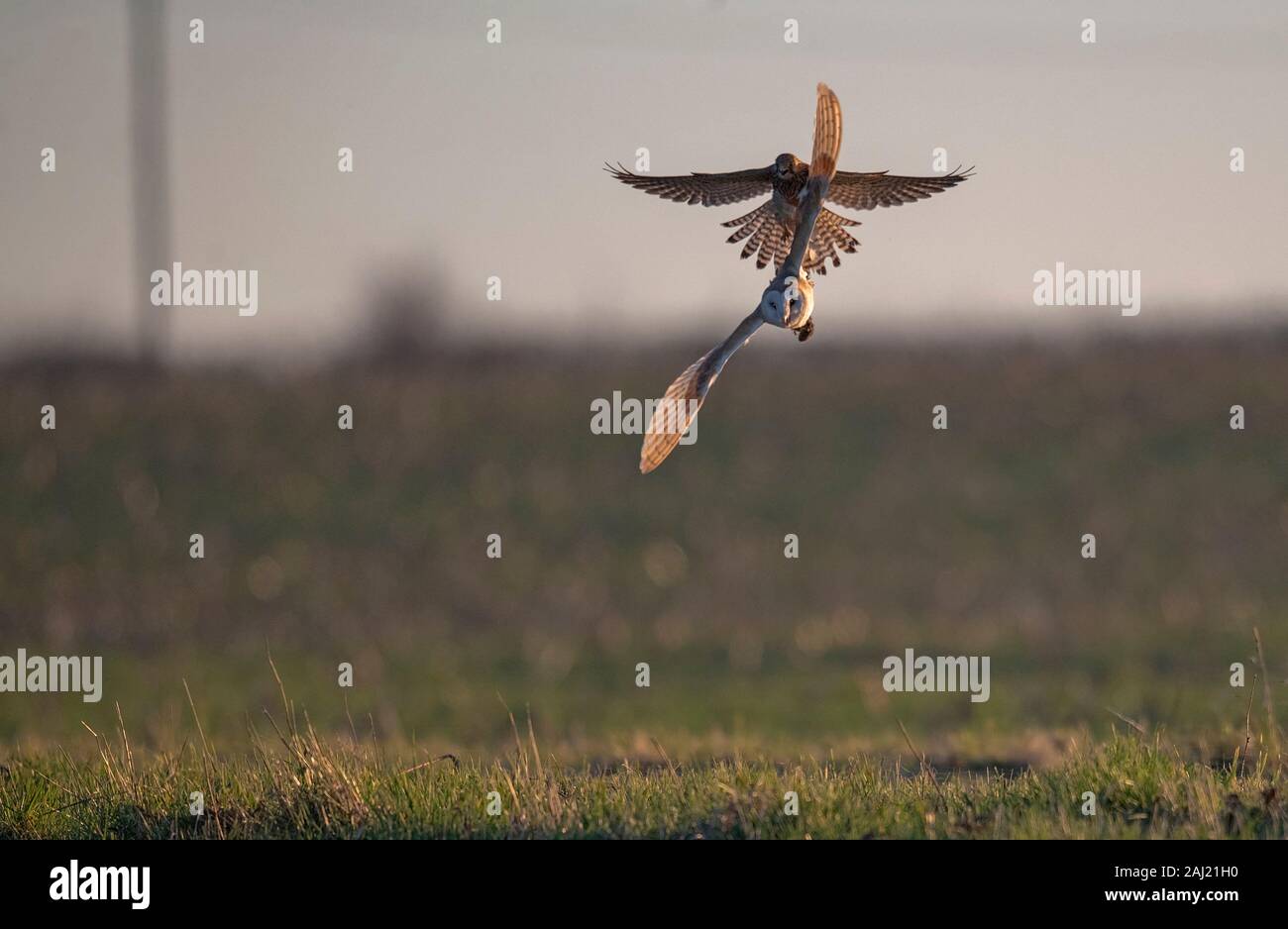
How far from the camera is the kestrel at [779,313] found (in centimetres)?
361

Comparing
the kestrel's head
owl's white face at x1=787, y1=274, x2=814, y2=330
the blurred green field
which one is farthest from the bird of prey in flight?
the blurred green field

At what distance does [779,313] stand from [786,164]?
0.80m

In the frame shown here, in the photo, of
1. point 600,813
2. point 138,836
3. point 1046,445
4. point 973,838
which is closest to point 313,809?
point 138,836

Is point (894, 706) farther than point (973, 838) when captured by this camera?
Yes

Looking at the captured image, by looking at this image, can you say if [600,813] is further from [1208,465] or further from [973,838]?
[1208,465]

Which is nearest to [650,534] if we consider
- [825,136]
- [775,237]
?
[775,237]

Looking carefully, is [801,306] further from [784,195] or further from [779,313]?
[784,195]

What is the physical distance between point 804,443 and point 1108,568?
8211 millimetres

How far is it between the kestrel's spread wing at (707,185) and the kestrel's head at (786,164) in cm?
6

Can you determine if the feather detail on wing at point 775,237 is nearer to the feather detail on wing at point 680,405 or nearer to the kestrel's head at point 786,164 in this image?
the kestrel's head at point 786,164

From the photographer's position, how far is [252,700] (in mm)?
20984

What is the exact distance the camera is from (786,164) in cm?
430

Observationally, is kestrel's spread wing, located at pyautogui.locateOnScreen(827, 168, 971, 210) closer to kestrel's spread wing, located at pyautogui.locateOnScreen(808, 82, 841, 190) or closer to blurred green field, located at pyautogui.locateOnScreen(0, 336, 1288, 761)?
kestrel's spread wing, located at pyautogui.locateOnScreen(808, 82, 841, 190)

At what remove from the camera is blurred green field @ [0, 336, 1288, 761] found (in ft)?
76.6
